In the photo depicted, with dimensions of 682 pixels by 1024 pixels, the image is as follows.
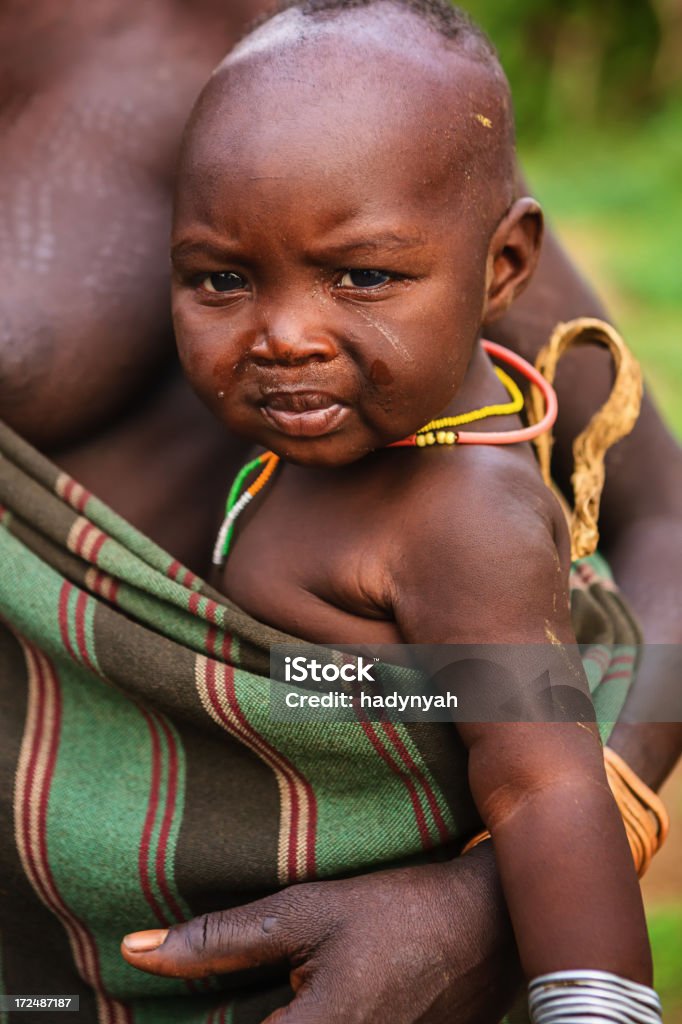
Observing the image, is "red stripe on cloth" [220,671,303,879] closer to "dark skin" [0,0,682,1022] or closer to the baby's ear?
"dark skin" [0,0,682,1022]

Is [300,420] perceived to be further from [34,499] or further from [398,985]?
[398,985]

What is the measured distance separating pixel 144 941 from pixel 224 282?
72 cm

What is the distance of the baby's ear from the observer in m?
1.59

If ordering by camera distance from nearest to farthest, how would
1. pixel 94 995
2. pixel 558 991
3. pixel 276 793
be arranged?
pixel 558 991
pixel 276 793
pixel 94 995

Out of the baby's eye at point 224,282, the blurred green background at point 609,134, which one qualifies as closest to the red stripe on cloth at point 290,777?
the baby's eye at point 224,282

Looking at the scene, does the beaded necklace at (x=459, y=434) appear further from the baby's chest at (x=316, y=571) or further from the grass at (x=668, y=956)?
the grass at (x=668, y=956)

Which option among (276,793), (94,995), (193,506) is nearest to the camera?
(276,793)

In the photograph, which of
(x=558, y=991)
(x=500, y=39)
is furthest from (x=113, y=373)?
(x=500, y=39)

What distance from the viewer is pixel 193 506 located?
1820 millimetres

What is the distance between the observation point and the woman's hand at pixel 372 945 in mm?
1418

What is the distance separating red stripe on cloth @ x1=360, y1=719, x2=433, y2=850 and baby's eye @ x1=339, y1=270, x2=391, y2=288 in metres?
0.47

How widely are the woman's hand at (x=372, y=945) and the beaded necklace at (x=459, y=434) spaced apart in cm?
46

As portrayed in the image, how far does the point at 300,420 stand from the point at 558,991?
0.64 m

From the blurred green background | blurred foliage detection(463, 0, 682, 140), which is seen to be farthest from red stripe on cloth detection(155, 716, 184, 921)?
blurred foliage detection(463, 0, 682, 140)
